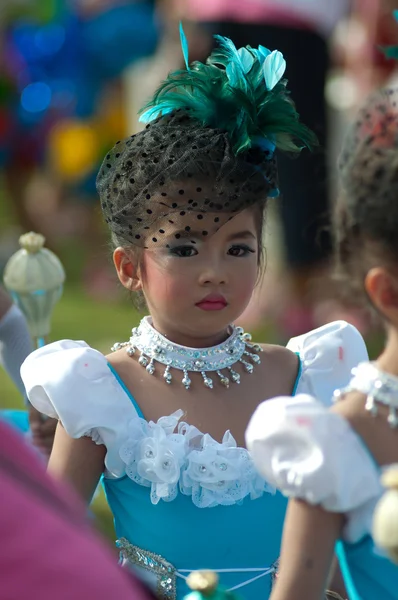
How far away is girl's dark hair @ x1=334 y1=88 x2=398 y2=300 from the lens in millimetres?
1385

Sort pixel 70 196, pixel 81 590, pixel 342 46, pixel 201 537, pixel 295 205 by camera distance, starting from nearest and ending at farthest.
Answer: pixel 81 590, pixel 201 537, pixel 295 205, pixel 342 46, pixel 70 196

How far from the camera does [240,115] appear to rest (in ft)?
6.33

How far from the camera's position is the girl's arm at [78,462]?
1837 mm

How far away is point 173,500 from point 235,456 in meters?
0.14

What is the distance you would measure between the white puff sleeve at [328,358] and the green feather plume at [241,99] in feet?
1.24

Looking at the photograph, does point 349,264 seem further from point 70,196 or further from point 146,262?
point 70,196

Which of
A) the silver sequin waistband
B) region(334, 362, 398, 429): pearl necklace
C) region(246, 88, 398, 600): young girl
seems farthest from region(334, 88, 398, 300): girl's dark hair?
the silver sequin waistband

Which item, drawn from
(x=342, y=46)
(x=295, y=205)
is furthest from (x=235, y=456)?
(x=342, y=46)

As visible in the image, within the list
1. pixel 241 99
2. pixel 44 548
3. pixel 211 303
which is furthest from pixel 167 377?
pixel 44 548

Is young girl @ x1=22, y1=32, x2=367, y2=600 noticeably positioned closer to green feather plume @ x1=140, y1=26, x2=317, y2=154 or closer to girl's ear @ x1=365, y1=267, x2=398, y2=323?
green feather plume @ x1=140, y1=26, x2=317, y2=154

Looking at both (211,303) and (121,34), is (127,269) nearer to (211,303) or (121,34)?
(211,303)

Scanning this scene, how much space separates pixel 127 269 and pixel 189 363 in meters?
0.24

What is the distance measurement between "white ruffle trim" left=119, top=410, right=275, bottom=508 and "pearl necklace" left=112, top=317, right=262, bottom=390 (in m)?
0.11

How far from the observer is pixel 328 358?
6.70 ft
